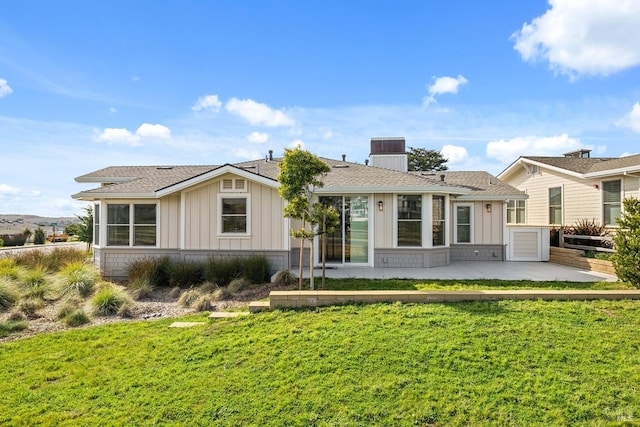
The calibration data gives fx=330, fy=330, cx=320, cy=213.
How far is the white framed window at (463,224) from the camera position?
1337 centimetres

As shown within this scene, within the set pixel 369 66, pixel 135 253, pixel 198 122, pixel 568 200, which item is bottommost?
pixel 135 253

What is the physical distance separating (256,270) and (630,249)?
9.07m

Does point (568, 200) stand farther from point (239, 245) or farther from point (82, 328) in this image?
point (82, 328)

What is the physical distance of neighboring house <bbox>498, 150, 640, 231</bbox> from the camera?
12.2 m

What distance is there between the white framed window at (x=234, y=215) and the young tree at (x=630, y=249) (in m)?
9.74

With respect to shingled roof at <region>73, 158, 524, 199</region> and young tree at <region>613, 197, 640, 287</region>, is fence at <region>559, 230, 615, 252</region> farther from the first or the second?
young tree at <region>613, 197, 640, 287</region>

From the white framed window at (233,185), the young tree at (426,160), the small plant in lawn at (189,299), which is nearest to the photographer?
the small plant in lawn at (189,299)

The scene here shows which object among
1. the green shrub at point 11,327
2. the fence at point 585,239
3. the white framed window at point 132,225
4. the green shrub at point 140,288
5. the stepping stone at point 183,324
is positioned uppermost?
the white framed window at point 132,225

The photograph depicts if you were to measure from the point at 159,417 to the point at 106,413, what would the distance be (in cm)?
61

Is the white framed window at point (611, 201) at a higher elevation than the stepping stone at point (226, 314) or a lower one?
higher

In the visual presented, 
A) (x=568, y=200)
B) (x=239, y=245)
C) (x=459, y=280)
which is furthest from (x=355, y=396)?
(x=568, y=200)

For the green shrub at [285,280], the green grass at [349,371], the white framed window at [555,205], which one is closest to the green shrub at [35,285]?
the green grass at [349,371]

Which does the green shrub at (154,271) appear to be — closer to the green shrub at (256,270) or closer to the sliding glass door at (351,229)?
the green shrub at (256,270)

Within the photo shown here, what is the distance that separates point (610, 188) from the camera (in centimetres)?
1268
